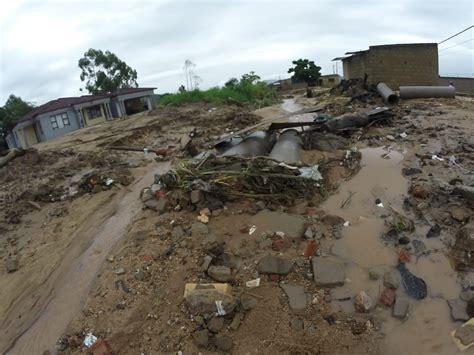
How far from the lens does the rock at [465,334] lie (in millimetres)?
2820

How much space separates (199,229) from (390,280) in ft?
8.04

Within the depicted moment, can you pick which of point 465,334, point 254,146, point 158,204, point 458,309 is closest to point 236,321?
point 465,334

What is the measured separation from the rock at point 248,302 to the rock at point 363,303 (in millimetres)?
984

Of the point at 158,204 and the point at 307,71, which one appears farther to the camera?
the point at 307,71

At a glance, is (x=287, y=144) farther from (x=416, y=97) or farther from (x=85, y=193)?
(x=416, y=97)

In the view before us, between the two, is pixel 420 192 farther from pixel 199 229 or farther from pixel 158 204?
pixel 158 204

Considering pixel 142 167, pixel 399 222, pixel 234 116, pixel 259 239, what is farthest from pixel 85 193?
pixel 234 116

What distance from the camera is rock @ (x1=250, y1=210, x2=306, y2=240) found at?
4.43m

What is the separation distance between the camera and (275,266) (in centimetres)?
378

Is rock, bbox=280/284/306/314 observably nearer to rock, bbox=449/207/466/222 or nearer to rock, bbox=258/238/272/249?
rock, bbox=258/238/272/249

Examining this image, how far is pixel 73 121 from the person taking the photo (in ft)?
79.6

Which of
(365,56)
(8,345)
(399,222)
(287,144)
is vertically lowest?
(8,345)

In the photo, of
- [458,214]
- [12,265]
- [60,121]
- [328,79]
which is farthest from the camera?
[328,79]

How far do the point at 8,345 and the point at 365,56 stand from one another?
55.2 feet
